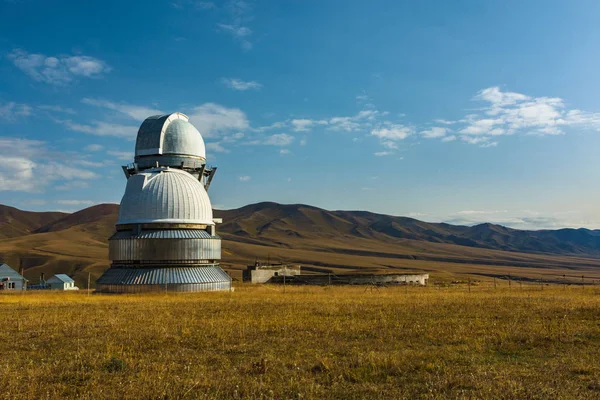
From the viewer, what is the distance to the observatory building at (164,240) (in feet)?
132

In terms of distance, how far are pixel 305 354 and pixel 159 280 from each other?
2901cm

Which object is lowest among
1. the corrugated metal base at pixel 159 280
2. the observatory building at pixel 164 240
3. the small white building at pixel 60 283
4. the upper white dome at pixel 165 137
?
the small white building at pixel 60 283

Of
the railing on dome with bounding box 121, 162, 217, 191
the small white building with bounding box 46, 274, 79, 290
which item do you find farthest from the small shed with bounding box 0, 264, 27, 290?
the railing on dome with bounding box 121, 162, 217, 191

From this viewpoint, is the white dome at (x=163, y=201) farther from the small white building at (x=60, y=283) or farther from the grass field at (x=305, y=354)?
the small white building at (x=60, y=283)

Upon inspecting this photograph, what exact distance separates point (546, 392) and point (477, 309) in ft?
47.5

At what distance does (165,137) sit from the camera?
47.2 metres

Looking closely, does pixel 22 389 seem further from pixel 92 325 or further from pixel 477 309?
pixel 477 309

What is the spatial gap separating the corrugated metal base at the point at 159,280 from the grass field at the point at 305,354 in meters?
17.3

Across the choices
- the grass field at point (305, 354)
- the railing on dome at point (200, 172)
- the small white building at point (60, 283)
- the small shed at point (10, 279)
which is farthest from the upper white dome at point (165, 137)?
the small shed at point (10, 279)

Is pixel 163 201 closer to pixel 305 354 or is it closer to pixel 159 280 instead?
pixel 159 280

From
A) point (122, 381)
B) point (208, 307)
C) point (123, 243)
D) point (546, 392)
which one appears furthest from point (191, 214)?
point (546, 392)

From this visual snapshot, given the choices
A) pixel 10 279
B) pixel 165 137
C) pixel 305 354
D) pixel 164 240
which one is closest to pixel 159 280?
pixel 164 240

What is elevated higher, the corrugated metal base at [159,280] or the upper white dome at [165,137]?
the upper white dome at [165,137]

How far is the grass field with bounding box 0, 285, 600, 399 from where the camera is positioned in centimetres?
943
